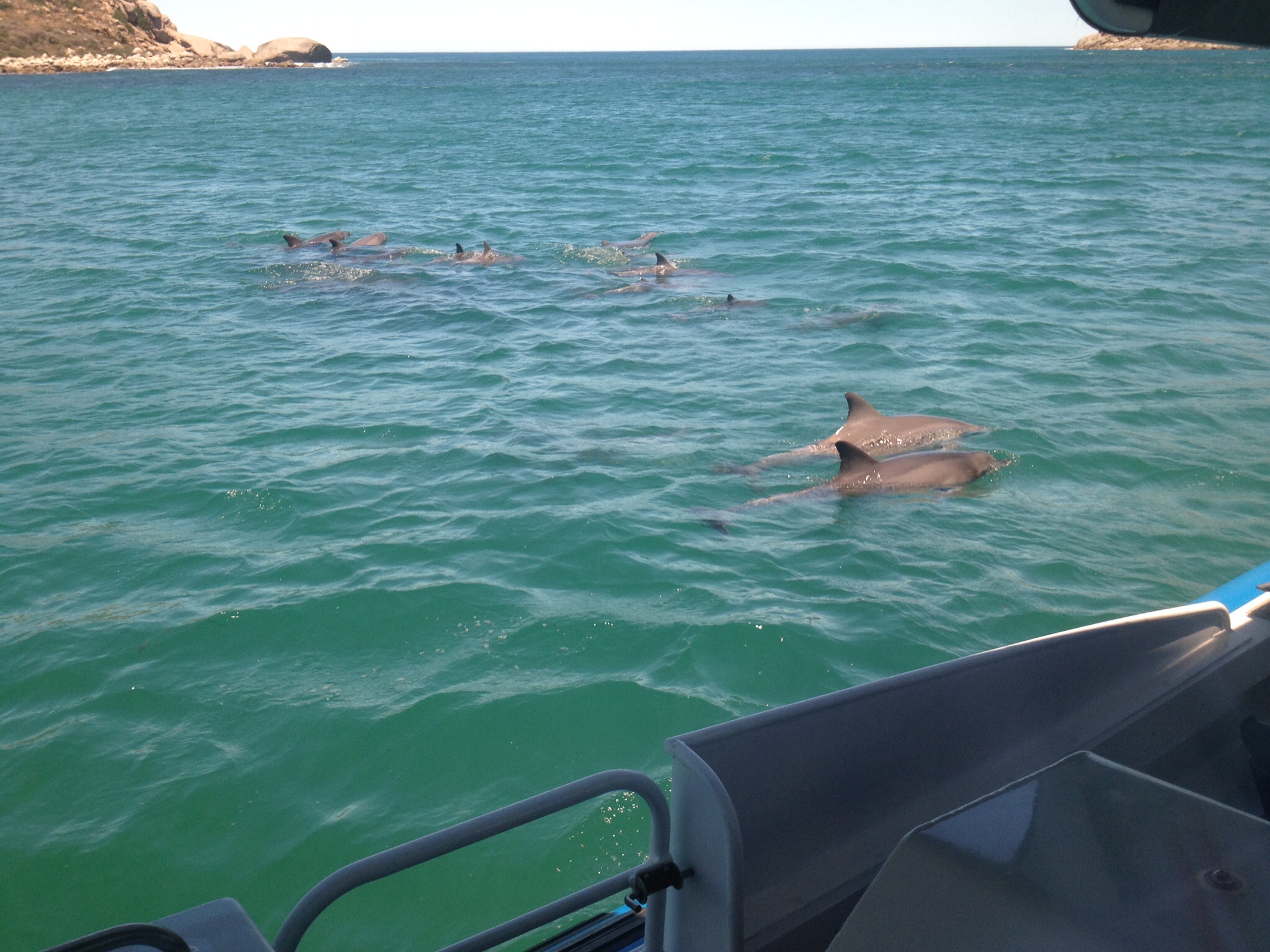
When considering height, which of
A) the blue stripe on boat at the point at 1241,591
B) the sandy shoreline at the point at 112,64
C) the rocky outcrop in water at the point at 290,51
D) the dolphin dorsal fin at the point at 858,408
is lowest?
the dolphin dorsal fin at the point at 858,408

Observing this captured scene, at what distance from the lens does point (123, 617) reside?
6.38m

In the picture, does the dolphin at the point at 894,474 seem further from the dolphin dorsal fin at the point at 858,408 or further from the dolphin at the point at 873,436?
the dolphin dorsal fin at the point at 858,408

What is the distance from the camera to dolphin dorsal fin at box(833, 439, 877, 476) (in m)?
7.52

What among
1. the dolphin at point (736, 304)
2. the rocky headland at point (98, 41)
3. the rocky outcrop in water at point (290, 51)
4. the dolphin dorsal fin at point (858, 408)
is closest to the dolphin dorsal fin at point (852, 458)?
the dolphin dorsal fin at point (858, 408)

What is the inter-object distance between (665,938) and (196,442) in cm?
821

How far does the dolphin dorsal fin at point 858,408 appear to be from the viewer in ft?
27.8

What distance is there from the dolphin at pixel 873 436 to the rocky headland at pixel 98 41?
3159 inches

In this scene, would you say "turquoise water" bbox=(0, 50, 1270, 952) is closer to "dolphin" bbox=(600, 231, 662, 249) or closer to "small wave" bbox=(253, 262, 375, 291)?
"small wave" bbox=(253, 262, 375, 291)

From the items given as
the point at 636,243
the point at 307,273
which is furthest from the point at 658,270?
the point at 307,273

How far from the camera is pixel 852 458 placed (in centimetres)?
761

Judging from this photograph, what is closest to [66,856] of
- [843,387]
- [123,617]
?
[123,617]

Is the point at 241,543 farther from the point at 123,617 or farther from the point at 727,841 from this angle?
the point at 727,841

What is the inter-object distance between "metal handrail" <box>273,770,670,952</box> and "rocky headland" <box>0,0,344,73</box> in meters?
84.9

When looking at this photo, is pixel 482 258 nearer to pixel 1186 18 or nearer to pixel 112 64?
pixel 1186 18
